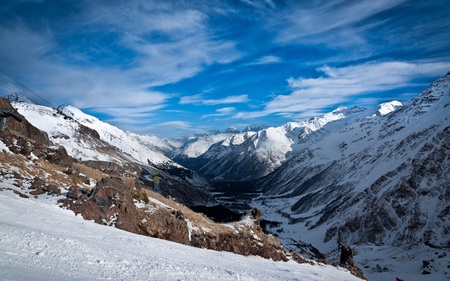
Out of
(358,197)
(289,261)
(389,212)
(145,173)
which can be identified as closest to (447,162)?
(389,212)

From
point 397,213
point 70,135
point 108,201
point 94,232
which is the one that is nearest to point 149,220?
point 108,201

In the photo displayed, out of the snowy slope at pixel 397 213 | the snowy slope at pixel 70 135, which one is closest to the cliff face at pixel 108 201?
the snowy slope at pixel 397 213

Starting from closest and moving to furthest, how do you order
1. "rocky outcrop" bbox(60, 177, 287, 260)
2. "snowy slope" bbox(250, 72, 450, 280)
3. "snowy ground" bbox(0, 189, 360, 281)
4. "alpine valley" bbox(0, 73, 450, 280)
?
"snowy ground" bbox(0, 189, 360, 281) → "rocky outcrop" bbox(60, 177, 287, 260) → "alpine valley" bbox(0, 73, 450, 280) → "snowy slope" bbox(250, 72, 450, 280)

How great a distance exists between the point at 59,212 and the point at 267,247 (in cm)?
2001

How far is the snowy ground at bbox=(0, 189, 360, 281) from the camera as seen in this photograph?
1023 cm

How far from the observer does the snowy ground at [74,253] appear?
10227 mm

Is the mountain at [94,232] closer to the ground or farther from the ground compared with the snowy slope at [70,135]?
closer to the ground

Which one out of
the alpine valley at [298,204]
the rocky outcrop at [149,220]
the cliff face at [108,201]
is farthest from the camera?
the alpine valley at [298,204]

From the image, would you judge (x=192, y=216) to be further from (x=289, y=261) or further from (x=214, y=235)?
(x=289, y=261)

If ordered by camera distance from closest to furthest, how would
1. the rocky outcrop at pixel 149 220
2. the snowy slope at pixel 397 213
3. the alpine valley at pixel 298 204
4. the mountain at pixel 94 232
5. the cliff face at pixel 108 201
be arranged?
1. the mountain at pixel 94 232
2. the cliff face at pixel 108 201
3. the rocky outcrop at pixel 149 220
4. the alpine valley at pixel 298 204
5. the snowy slope at pixel 397 213

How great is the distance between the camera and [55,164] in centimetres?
2875

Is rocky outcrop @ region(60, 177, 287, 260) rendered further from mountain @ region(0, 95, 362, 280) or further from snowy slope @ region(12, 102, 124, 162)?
snowy slope @ region(12, 102, 124, 162)

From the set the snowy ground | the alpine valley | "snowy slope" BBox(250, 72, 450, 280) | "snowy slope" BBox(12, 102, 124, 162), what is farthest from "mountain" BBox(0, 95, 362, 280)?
"snowy slope" BBox(12, 102, 124, 162)

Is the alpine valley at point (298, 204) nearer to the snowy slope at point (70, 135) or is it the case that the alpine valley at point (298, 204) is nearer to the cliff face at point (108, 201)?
the cliff face at point (108, 201)
